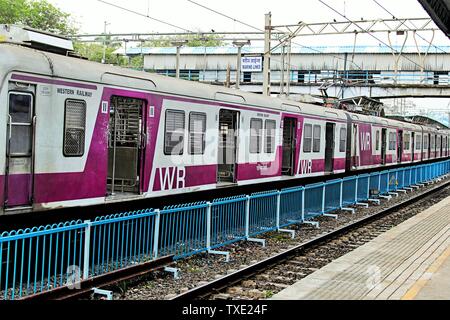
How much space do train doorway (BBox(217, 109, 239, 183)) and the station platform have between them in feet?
14.2

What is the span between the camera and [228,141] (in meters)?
14.6

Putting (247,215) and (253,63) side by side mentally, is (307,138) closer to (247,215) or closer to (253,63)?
(247,215)

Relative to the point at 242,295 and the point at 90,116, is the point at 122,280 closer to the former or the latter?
the point at 242,295

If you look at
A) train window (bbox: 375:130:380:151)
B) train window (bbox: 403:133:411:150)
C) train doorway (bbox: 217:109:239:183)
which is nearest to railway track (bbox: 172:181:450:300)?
train doorway (bbox: 217:109:239:183)

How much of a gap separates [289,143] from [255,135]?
3.00 m

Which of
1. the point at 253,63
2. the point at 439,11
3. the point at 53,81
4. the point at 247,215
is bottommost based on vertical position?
the point at 247,215

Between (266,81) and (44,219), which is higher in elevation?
(266,81)

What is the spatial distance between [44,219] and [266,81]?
565 inches

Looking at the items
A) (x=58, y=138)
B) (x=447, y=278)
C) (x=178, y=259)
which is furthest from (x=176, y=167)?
(x=447, y=278)

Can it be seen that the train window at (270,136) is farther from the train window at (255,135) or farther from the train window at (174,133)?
the train window at (174,133)

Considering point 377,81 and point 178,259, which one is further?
point 377,81

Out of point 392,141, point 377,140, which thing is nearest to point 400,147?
point 392,141

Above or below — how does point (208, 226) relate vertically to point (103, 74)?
below

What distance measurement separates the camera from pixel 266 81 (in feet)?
71.2
